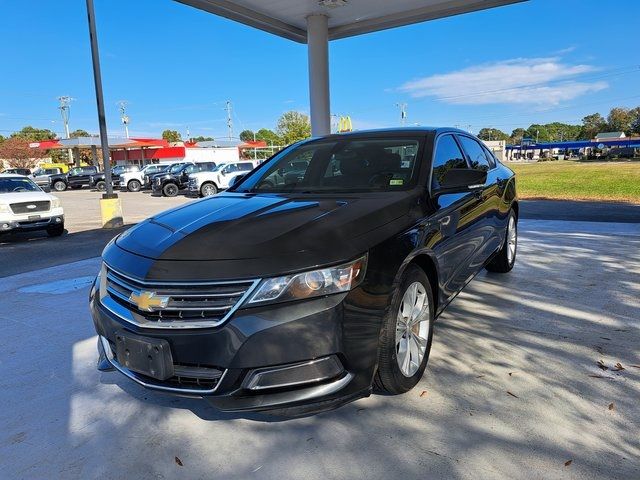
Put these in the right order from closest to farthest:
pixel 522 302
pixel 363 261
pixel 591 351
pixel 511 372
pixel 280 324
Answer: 1. pixel 280 324
2. pixel 363 261
3. pixel 511 372
4. pixel 591 351
5. pixel 522 302

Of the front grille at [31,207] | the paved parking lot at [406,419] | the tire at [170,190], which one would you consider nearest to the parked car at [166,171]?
the tire at [170,190]

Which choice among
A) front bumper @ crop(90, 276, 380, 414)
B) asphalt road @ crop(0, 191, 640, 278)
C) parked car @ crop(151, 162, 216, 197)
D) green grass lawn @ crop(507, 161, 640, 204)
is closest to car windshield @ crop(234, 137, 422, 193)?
front bumper @ crop(90, 276, 380, 414)

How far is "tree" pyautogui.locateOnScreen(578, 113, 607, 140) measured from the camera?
12484 cm

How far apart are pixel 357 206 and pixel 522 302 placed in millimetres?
2481

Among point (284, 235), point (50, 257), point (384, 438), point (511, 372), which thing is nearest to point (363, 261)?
point (284, 235)

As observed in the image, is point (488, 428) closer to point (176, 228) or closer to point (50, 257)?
point (176, 228)

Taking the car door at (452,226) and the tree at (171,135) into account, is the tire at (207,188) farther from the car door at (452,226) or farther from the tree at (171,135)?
the tree at (171,135)

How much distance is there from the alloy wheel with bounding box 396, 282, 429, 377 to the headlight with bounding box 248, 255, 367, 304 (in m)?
0.51

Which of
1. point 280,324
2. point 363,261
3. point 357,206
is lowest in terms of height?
point 280,324

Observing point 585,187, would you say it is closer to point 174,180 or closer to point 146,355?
point 174,180

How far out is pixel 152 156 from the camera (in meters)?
53.3

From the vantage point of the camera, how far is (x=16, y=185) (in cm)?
1143

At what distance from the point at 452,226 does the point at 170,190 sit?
2240 cm

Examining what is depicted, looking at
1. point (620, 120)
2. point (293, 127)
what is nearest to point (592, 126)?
point (620, 120)
